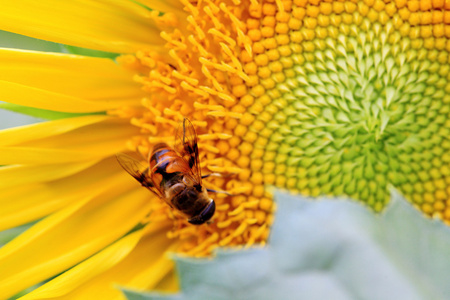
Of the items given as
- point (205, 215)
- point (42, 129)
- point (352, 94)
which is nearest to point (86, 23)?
point (42, 129)

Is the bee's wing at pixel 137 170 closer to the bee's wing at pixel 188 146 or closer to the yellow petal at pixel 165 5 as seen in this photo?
the bee's wing at pixel 188 146

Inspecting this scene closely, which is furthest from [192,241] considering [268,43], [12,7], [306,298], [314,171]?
[306,298]

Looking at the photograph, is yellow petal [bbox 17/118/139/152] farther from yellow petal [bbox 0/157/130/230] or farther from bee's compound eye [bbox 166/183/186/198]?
bee's compound eye [bbox 166/183/186/198]

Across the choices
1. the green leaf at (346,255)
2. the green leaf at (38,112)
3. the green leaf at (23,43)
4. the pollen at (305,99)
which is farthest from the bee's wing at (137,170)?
the green leaf at (346,255)

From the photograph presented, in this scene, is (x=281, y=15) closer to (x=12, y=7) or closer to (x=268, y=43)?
(x=268, y=43)

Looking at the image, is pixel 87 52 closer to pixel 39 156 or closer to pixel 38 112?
pixel 38 112
